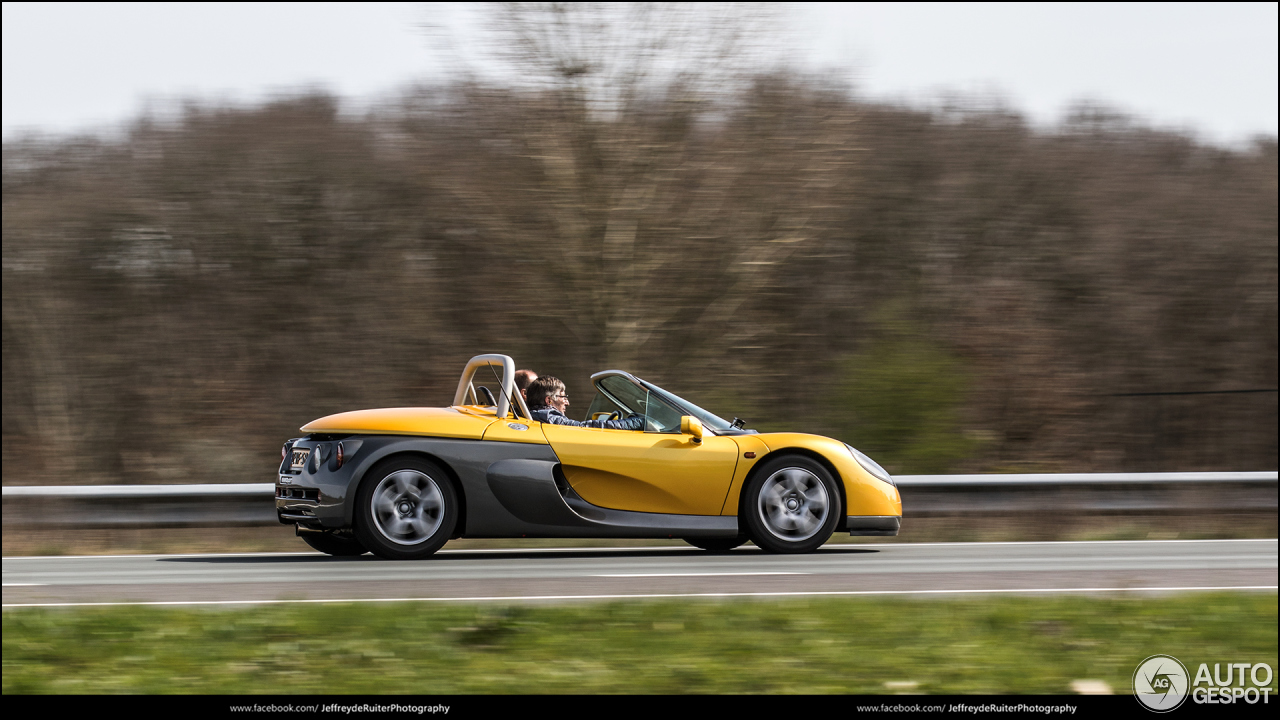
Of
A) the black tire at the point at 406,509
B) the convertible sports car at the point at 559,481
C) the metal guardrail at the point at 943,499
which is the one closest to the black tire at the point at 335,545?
the convertible sports car at the point at 559,481

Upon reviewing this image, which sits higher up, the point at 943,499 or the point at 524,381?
the point at 524,381

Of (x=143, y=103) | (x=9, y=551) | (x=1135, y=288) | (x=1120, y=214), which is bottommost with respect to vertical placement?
(x=9, y=551)

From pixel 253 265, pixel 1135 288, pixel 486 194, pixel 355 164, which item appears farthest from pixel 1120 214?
pixel 253 265

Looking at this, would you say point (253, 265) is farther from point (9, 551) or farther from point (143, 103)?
point (9, 551)

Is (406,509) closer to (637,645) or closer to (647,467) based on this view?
(647,467)

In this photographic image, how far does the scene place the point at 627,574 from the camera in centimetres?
733

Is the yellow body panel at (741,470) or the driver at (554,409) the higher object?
the driver at (554,409)

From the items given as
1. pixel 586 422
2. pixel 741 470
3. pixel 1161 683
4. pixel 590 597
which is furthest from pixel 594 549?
pixel 1161 683

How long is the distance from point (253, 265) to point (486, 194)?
3.43 m

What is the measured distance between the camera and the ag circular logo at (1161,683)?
4.08 meters

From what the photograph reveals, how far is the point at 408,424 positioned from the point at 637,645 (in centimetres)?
332

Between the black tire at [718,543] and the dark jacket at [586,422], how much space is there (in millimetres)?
1008

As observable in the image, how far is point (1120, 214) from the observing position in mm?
16625

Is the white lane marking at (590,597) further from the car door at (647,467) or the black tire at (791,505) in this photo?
the black tire at (791,505)
